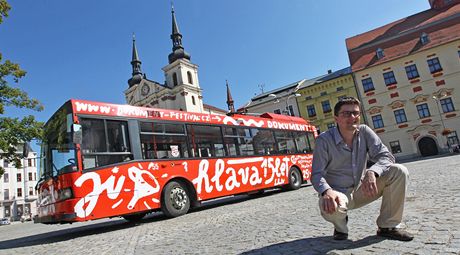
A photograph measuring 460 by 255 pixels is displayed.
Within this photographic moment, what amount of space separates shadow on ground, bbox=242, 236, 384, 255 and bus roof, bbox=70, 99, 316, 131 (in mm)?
5516

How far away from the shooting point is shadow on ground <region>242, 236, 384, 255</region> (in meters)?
2.94

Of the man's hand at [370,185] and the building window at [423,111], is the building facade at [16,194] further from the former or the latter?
the man's hand at [370,185]

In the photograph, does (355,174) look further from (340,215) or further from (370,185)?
(340,215)

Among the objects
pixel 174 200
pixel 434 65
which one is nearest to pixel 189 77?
pixel 434 65

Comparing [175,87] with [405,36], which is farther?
[175,87]

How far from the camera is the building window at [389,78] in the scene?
113ft

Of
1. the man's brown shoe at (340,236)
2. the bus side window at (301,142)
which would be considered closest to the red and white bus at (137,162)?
the bus side window at (301,142)

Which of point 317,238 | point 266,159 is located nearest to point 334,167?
point 317,238

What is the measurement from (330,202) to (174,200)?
241 inches

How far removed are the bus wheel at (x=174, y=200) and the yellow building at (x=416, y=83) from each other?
98.2ft

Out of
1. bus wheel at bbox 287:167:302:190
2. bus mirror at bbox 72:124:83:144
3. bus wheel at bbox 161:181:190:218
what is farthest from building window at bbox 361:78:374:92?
bus mirror at bbox 72:124:83:144

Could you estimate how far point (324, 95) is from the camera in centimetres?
3900

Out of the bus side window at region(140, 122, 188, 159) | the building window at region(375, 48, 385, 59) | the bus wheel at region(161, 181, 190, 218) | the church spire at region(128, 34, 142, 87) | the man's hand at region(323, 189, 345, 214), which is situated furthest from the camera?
the church spire at region(128, 34, 142, 87)

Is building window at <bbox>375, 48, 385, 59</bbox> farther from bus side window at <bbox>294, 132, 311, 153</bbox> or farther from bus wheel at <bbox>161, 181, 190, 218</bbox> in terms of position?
bus wheel at <bbox>161, 181, 190, 218</bbox>
